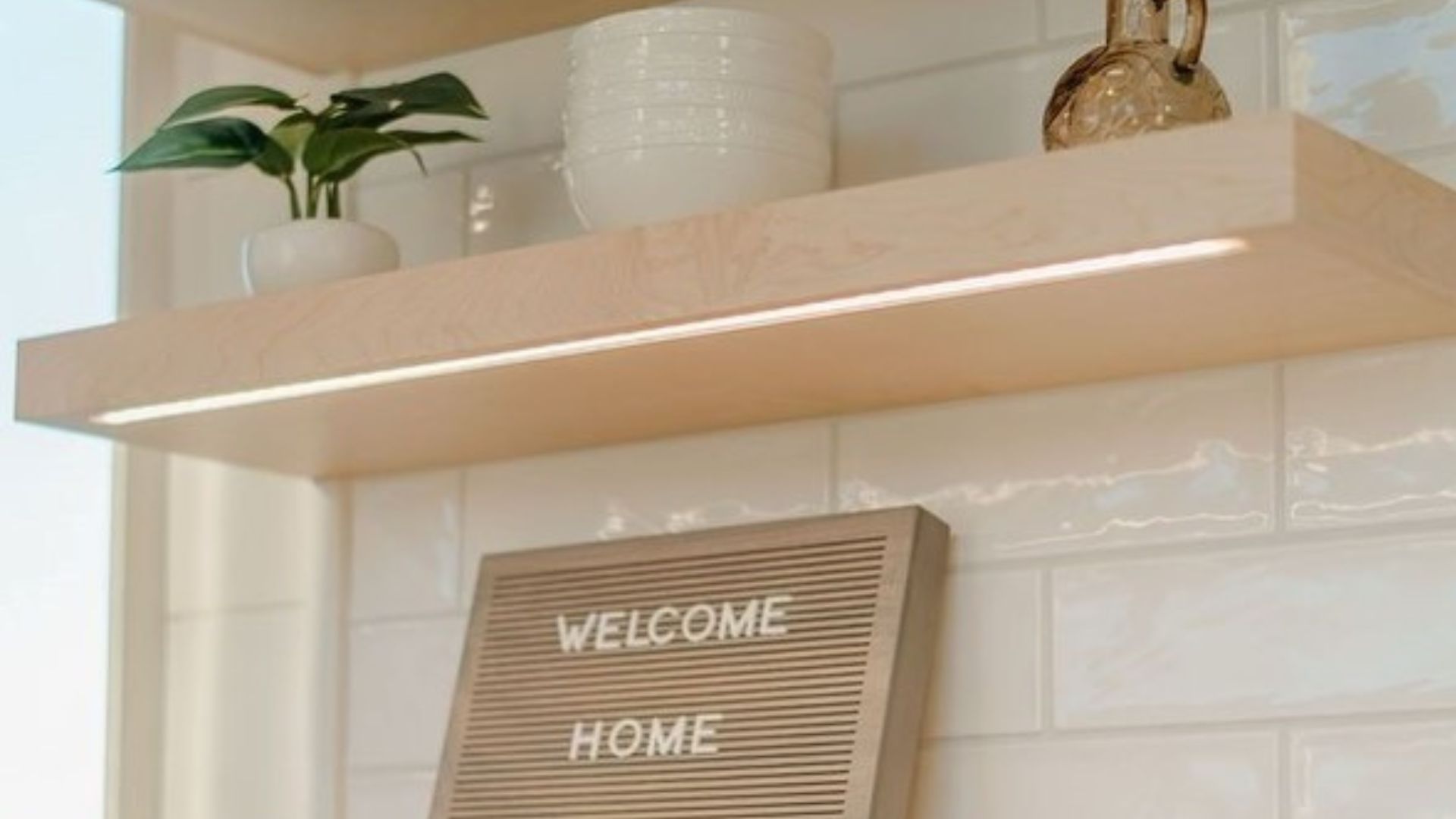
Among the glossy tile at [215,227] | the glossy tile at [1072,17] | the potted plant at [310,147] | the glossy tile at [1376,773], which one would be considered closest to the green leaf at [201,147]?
the potted plant at [310,147]

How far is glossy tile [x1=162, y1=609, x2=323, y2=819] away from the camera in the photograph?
210 cm

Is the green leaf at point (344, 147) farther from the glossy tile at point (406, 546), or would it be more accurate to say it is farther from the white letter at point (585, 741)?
the white letter at point (585, 741)

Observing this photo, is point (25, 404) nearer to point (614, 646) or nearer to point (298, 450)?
point (298, 450)

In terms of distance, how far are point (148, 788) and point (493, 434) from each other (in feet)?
1.34

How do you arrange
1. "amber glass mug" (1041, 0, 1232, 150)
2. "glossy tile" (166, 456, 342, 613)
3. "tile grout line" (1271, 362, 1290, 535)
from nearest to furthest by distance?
"amber glass mug" (1041, 0, 1232, 150) → "tile grout line" (1271, 362, 1290, 535) → "glossy tile" (166, 456, 342, 613)

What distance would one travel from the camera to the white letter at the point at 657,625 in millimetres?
1865

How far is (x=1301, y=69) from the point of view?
1705mm

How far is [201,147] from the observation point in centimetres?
189

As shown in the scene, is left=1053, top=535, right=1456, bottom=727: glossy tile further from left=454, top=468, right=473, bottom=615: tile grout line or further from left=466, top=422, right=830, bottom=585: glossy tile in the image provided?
left=454, top=468, right=473, bottom=615: tile grout line

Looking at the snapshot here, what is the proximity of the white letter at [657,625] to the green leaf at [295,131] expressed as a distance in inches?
14.6

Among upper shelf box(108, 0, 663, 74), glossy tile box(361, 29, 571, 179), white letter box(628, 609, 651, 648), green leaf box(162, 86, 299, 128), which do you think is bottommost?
white letter box(628, 609, 651, 648)

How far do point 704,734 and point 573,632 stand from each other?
0.13m

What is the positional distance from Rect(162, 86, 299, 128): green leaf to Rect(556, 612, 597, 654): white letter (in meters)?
0.36

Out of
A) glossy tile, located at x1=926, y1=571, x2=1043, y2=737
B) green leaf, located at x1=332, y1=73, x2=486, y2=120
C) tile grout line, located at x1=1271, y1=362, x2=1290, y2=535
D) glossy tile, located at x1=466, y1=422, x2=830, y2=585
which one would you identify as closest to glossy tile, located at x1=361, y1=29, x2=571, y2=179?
green leaf, located at x1=332, y1=73, x2=486, y2=120
